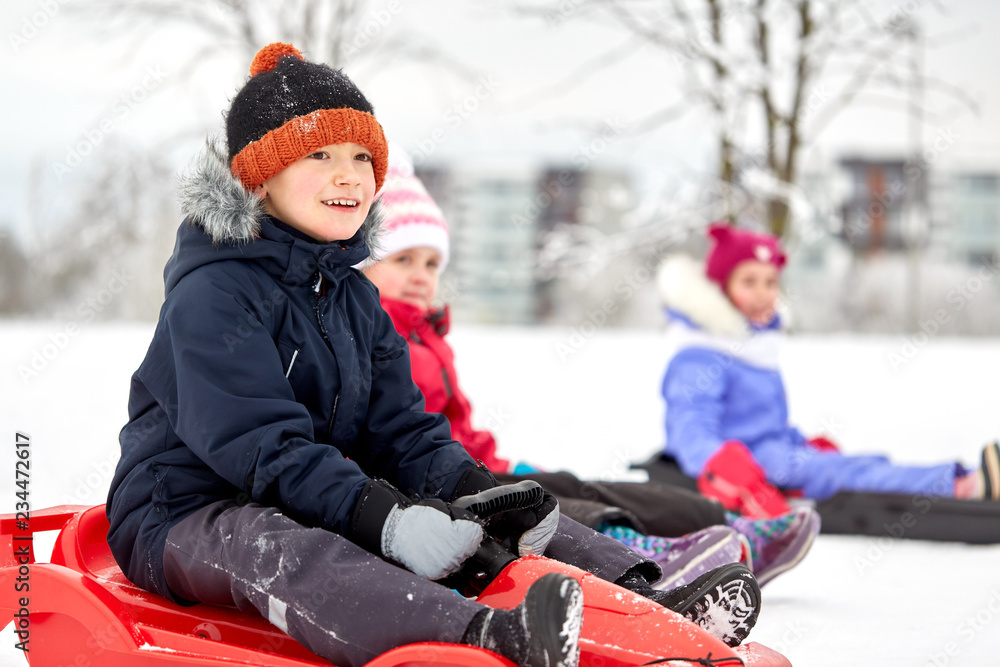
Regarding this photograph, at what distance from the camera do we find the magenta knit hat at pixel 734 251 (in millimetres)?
3975

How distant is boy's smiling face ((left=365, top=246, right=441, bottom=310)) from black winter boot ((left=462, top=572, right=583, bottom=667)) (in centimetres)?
156

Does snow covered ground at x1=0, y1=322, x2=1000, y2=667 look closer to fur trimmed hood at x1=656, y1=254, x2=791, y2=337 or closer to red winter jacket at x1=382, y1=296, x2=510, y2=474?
fur trimmed hood at x1=656, y1=254, x2=791, y2=337

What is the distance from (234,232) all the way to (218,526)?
1.81ft

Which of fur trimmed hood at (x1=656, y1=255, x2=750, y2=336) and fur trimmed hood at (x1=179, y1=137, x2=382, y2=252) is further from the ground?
fur trimmed hood at (x1=179, y1=137, x2=382, y2=252)

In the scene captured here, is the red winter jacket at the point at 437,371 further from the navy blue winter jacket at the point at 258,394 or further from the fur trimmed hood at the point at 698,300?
the fur trimmed hood at the point at 698,300

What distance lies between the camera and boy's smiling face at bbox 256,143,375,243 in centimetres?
180

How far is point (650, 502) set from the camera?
2.65 meters

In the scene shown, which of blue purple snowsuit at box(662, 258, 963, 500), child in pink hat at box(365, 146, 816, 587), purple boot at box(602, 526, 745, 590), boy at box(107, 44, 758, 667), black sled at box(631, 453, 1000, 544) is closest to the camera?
boy at box(107, 44, 758, 667)

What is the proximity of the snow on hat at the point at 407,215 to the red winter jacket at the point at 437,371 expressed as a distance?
21cm

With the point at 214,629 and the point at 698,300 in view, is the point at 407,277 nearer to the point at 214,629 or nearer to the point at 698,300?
the point at 214,629

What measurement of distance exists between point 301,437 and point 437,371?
116cm

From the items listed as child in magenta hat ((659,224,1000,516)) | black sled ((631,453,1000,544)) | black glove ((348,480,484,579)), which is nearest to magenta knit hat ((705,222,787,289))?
child in magenta hat ((659,224,1000,516))

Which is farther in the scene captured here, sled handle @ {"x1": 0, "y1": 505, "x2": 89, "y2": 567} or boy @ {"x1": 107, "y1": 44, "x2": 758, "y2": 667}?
sled handle @ {"x1": 0, "y1": 505, "x2": 89, "y2": 567}

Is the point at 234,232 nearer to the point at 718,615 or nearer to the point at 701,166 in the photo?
the point at 718,615
